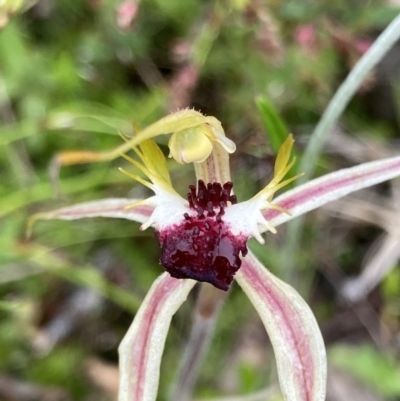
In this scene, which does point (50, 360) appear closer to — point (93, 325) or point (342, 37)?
point (93, 325)

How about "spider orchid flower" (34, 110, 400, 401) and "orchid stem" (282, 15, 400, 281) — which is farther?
"orchid stem" (282, 15, 400, 281)

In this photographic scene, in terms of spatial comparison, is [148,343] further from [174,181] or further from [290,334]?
[174,181]

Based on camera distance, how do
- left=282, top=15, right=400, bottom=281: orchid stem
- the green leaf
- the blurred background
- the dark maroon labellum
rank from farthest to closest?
the blurred background
the green leaf
left=282, top=15, right=400, bottom=281: orchid stem
the dark maroon labellum

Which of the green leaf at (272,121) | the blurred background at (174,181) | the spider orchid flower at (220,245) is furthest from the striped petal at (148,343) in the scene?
the blurred background at (174,181)

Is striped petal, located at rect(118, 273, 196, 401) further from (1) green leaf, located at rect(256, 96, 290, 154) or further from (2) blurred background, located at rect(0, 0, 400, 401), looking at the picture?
(2) blurred background, located at rect(0, 0, 400, 401)

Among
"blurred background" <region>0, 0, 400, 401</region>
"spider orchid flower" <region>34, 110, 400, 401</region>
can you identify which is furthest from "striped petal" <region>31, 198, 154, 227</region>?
"blurred background" <region>0, 0, 400, 401</region>

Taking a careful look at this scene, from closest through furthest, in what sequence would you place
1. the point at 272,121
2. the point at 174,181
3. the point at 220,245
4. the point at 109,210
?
the point at 220,245
the point at 109,210
the point at 272,121
the point at 174,181

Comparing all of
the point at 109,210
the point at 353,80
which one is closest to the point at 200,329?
the point at 109,210

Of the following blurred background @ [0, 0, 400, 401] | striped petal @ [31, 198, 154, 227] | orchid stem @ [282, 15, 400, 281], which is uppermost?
blurred background @ [0, 0, 400, 401]
